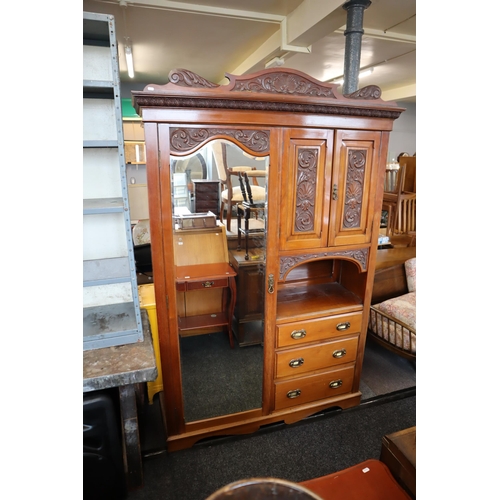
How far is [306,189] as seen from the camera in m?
1.71

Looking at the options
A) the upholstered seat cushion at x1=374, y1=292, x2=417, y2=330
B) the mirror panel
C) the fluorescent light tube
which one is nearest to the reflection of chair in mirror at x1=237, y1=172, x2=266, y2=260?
the mirror panel

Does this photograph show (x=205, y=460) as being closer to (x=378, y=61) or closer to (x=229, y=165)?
(x=229, y=165)

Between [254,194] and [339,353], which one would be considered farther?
[339,353]

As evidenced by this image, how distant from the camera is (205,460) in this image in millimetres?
1831

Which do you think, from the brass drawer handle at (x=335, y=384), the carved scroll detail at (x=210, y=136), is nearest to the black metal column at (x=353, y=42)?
the carved scroll detail at (x=210, y=136)

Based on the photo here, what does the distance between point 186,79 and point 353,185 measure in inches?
38.6

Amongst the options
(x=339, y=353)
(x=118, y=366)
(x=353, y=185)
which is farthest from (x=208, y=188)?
(x=339, y=353)

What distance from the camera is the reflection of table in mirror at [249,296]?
183 centimetres

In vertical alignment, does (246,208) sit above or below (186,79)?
below

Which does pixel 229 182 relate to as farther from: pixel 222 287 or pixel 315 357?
pixel 315 357

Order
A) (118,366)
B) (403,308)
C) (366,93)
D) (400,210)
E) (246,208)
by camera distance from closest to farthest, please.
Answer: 1. (118,366)
2. (366,93)
3. (246,208)
4. (403,308)
5. (400,210)

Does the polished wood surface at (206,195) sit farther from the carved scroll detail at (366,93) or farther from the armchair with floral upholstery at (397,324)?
the armchair with floral upholstery at (397,324)

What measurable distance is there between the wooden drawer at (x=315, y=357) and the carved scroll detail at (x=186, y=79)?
1.46 metres
